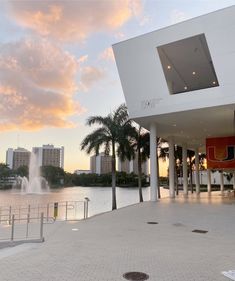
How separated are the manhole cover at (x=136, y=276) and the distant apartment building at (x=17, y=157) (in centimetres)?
10861

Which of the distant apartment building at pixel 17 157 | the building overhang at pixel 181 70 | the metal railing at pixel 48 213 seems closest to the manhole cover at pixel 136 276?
the metal railing at pixel 48 213

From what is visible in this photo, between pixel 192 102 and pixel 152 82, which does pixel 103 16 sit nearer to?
pixel 152 82

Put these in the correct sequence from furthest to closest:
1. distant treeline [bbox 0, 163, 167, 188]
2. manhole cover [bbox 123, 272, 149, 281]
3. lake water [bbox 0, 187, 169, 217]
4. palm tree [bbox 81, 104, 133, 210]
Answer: distant treeline [bbox 0, 163, 167, 188]
lake water [bbox 0, 187, 169, 217]
palm tree [bbox 81, 104, 133, 210]
manhole cover [bbox 123, 272, 149, 281]

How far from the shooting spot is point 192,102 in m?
18.4

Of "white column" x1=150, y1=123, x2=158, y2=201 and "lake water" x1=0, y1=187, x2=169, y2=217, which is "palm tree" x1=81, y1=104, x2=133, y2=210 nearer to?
"white column" x1=150, y1=123, x2=158, y2=201

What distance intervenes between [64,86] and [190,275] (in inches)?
765

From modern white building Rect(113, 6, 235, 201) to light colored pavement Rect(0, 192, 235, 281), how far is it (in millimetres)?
9094

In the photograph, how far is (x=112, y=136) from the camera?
24062mm

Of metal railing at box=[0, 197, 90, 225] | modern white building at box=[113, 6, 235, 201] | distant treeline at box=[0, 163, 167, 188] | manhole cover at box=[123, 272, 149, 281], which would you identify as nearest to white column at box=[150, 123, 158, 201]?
modern white building at box=[113, 6, 235, 201]

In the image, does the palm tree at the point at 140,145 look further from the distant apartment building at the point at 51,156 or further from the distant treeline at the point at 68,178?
the distant apartment building at the point at 51,156

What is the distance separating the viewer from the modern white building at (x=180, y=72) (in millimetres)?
16812

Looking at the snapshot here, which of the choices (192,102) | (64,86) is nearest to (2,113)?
(64,86)

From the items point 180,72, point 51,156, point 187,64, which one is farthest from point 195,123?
point 51,156

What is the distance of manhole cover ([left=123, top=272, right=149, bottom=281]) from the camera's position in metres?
5.58
